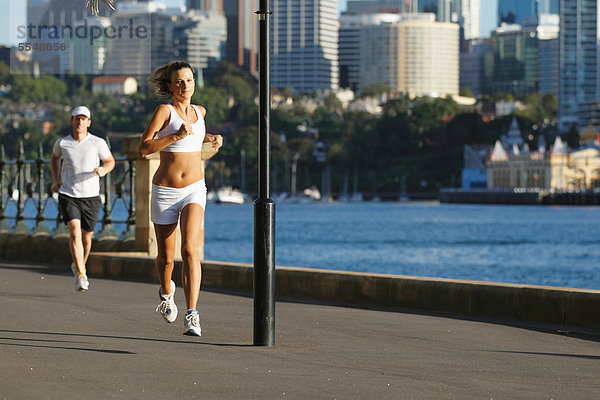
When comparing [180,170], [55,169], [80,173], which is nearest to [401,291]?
[80,173]

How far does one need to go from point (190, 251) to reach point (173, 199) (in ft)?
1.19

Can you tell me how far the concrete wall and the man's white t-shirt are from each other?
1.62 m

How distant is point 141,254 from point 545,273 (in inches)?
1411

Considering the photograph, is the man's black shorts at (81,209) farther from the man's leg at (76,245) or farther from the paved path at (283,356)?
the paved path at (283,356)

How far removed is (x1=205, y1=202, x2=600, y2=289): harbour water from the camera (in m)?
48.0

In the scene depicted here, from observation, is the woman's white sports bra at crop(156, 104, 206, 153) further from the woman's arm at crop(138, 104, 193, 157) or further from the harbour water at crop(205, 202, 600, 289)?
the harbour water at crop(205, 202, 600, 289)

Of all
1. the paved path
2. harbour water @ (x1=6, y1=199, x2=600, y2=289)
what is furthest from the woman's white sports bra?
harbour water @ (x1=6, y1=199, x2=600, y2=289)

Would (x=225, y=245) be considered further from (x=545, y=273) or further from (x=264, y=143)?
(x=264, y=143)

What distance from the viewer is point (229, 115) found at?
17525 centimetres

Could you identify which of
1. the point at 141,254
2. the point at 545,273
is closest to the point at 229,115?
the point at 545,273

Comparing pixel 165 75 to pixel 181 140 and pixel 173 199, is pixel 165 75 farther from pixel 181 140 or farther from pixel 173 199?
pixel 173 199

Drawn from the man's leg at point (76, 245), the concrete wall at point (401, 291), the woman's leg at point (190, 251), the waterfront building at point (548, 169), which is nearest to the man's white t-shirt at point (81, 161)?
the man's leg at point (76, 245)

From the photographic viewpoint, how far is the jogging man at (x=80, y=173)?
10.7 meters

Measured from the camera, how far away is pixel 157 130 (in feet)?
25.5
